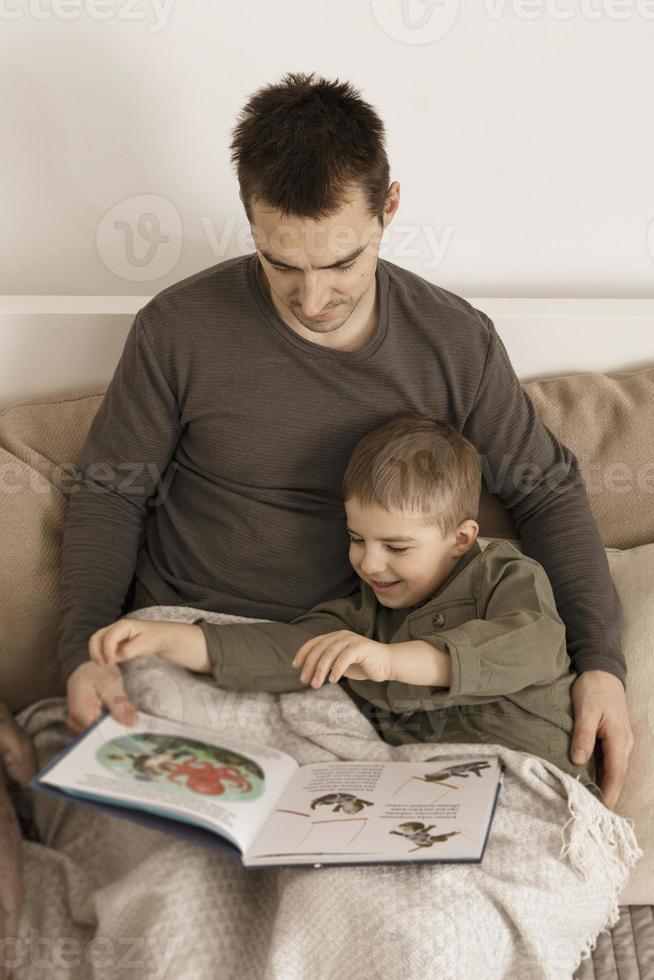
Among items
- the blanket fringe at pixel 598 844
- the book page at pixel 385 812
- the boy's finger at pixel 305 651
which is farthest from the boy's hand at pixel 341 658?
the blanket fringe at pixel 598 844

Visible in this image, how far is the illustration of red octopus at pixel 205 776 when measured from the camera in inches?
39.4

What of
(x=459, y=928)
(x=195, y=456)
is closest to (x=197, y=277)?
(x=195, y=456)

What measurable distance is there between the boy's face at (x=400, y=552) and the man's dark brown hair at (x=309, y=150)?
1.16ft

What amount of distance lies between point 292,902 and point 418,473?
0.49 m

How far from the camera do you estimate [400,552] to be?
129 centimetres

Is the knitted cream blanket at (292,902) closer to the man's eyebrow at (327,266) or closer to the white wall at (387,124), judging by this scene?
the man's eyebrow at (327,266)

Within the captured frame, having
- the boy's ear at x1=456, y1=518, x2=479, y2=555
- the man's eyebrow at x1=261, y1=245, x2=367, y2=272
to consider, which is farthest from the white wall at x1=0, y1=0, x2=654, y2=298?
the boy's ear at x1=456, y1=518, x2=479, y2=555

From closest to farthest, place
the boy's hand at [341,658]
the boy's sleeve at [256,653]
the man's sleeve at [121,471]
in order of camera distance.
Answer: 1. the boy's hand at [341,658]
2. the boy's sleeve at [256,653]
3. the man's sleeve at [121,471]

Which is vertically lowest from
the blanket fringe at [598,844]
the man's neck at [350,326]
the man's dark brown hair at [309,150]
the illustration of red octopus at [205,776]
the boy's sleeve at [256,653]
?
the blanket fringe at [598,844]

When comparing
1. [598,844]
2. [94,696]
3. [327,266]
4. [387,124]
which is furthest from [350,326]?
[598,844]

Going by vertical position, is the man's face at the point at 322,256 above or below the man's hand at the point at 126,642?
above

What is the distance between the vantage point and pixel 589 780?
127cm

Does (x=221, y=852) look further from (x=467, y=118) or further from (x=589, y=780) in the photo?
(x=467, y=118)

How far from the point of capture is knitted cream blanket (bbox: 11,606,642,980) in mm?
1009
